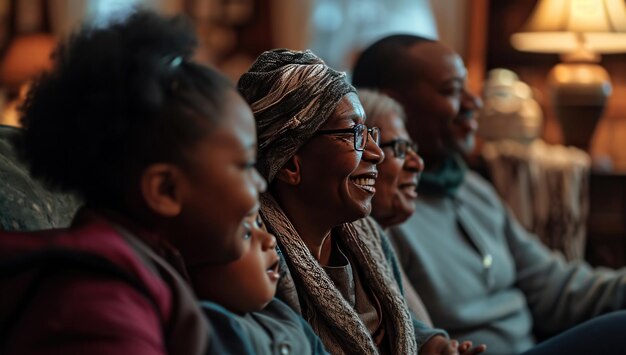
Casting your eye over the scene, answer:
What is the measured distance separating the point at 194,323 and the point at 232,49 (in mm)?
4821

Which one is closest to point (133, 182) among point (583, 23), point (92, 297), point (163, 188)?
point (163, 188)

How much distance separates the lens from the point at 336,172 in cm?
148

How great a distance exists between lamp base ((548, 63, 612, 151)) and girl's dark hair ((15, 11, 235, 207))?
9.16 ft

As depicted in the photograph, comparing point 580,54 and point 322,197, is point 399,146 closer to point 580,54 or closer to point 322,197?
point 322,197

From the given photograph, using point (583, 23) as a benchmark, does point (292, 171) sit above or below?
above

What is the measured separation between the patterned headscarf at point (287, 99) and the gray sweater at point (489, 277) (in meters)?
0.76

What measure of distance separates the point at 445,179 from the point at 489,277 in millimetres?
245

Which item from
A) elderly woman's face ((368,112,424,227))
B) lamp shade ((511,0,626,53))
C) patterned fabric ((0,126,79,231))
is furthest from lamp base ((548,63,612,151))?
patterned fabric ((0,126,79,231))

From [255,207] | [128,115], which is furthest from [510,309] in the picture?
[128,115]

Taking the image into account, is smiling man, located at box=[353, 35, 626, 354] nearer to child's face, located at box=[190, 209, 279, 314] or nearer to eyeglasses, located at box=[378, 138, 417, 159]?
eyeglasses, located at box=[378, 138, 417, 159]

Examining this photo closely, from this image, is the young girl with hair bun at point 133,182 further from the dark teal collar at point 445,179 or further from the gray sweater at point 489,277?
the dark teal collar at point 445,179

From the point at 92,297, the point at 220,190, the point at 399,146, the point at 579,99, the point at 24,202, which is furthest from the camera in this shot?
the point at 579,99

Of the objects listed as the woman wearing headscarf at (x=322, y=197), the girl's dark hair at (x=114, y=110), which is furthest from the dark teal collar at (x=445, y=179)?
the girl's dark hair at (x=114, y=110)

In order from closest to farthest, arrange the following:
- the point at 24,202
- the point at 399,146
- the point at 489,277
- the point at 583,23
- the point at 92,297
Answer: the point at 92,297, the point at 24,202, the point at 399,146, the point at 489,277, the point at 583,23
